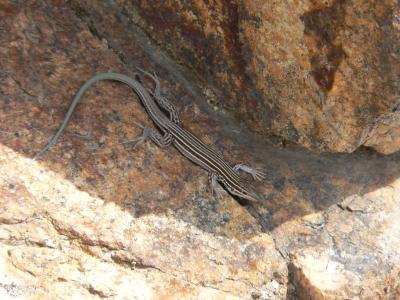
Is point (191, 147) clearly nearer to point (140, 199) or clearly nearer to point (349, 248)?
point (140, 199)

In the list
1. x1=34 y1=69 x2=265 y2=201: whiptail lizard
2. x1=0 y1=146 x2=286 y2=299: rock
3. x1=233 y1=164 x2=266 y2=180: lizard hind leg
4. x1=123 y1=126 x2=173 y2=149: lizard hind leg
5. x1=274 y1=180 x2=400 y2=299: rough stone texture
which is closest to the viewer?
x1=0 y1=146 x2=286 y2=299: rock

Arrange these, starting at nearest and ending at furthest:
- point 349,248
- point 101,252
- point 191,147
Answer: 1. point 101,252
2. point 349,248
3. point 191,147

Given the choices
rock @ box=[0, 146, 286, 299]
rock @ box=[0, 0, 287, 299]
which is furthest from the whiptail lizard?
rock @ box=[0, 146, 286, 299]

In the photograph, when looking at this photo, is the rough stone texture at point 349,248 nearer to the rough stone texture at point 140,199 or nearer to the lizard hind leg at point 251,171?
the rough stone texture at point 140,199

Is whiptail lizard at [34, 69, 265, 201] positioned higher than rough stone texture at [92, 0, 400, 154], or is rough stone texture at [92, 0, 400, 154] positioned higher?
rough stone texture at [92, 0, 400, 154]

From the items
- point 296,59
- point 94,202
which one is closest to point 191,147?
point 94,202

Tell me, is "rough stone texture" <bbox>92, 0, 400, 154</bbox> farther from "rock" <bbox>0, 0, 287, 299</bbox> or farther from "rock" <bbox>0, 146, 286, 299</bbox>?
"rock" <bbox>0, 146, 286, 299</bbox>
